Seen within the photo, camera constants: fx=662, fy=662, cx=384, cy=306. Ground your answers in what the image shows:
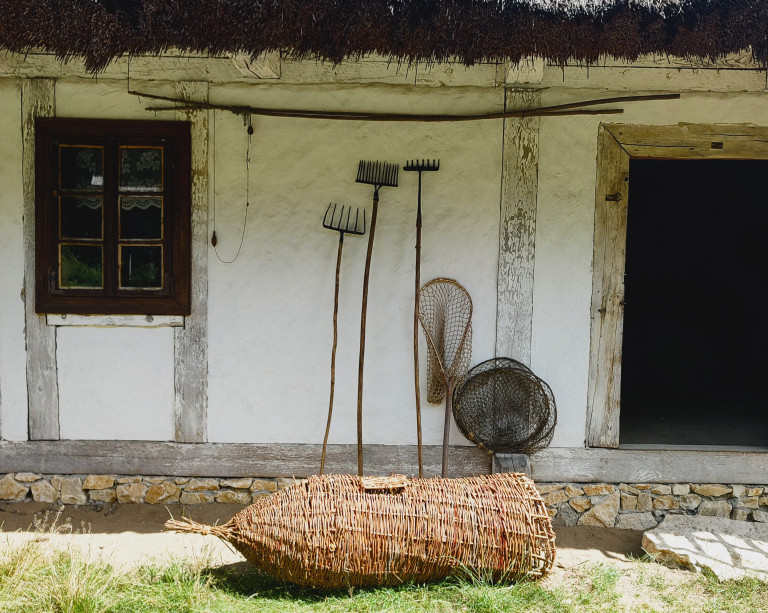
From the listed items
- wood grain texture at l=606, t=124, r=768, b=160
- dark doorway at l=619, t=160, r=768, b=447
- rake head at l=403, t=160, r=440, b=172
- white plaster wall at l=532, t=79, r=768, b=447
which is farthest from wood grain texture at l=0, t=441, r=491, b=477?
dark doorway at l=619, t=160, r=768, b=447

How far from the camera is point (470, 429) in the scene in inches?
152

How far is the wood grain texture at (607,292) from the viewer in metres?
3.88

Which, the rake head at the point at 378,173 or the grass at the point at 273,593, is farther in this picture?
the rake head at the point at 378,173

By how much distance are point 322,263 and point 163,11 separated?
1.56 m

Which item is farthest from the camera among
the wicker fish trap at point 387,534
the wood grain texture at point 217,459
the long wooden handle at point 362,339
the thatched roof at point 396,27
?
the wood grain texture at point 217,459

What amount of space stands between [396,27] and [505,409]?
2.17 metres

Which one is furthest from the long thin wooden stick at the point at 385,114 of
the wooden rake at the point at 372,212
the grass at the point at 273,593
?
the grass at the point at 273,593

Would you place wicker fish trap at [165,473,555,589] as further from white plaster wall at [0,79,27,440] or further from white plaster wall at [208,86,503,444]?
white plaster wall at [0,79,27,440]

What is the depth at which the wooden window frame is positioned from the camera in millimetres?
3881

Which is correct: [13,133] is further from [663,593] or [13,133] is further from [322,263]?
[663,593]

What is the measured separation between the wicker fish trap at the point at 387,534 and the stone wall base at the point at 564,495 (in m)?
1.05

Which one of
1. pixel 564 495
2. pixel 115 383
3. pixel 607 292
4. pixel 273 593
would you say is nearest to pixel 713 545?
pixel 564 495

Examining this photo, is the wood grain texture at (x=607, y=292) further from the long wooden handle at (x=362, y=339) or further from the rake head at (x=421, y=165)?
the long wooden handle at (x=362, y=339)

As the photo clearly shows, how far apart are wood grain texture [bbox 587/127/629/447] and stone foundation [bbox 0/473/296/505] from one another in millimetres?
1896
